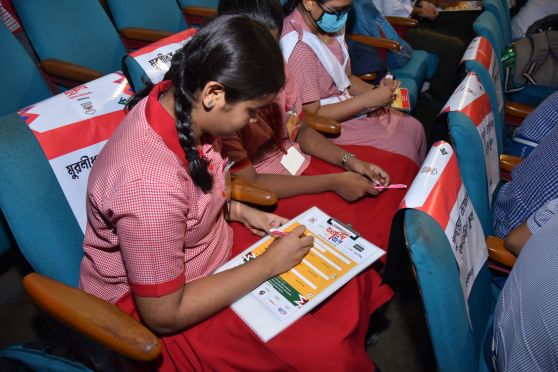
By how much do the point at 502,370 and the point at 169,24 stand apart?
2.35 meters

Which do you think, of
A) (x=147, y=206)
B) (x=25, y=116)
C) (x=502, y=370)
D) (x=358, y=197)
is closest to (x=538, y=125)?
(x=358, y=197)

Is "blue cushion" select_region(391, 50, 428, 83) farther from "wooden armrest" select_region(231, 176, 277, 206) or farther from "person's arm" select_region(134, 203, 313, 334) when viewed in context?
"person's arm" select_region(134, 203, 313, 334)

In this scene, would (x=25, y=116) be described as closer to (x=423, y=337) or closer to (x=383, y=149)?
(x=383, y=149)

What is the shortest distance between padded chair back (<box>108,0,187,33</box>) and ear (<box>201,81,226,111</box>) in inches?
65.8

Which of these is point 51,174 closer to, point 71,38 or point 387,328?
point 71,38

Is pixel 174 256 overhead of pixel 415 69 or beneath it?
overhead

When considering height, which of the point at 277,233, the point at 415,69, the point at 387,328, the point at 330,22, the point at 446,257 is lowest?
the point at 387,328

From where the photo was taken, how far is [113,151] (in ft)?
2.95

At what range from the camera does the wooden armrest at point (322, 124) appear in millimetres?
1621

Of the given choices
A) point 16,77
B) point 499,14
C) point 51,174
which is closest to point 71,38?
point 16,77

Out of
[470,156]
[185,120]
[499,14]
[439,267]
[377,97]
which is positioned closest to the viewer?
[439,267]

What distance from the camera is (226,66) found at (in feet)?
2.77

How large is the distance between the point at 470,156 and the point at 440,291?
0.51 metres

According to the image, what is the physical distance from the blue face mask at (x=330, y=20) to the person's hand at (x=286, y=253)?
3.14 ft
